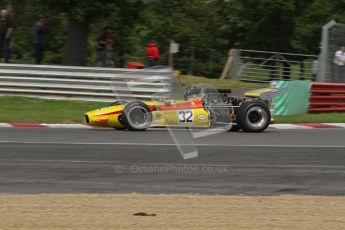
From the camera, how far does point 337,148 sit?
11148mm

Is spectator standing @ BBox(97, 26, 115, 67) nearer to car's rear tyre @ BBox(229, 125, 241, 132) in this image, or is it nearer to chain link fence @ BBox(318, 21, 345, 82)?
chain link fence @ BBox(318, 21, 345, 82)

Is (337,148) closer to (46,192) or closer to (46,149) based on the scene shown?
(46,149)

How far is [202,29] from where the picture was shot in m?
31.7

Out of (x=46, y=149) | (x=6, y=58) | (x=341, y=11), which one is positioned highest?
(x=341, y=11)

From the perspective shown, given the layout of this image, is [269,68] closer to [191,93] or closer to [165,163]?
[191,93]

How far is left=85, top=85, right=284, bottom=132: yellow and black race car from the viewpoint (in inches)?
482

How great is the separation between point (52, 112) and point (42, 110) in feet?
1.26

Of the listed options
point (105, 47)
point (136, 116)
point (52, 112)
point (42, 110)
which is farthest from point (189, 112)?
point (105, 47)

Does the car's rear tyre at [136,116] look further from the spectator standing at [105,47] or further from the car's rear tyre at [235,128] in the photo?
the spectator standing at [105,47]

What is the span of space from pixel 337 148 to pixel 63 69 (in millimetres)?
8793

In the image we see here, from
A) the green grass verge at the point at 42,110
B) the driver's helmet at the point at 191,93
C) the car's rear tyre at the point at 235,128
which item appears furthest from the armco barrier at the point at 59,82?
the driver's helmet at the point at 191,93

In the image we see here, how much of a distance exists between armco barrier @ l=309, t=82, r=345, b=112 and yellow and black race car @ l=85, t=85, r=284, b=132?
13.9 feet

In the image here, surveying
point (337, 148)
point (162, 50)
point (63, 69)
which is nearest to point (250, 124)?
point (337, 148)

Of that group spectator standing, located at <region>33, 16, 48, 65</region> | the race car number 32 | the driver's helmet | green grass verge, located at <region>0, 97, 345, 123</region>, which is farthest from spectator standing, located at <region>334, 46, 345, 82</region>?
spectator standing, located at <region>33, 16, 48, 65</region>
